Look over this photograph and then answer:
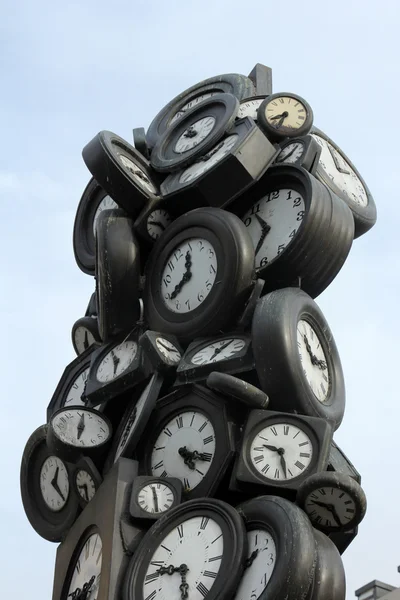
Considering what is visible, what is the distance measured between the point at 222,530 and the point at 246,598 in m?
1.00

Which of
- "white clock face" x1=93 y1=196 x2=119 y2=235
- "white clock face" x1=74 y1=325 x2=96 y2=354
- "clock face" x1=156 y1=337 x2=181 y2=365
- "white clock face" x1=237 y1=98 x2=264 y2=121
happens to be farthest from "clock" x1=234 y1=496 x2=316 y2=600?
"white clock face" x1=237 y1=98 x2=264 y2=121

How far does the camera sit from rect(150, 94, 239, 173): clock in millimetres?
21016

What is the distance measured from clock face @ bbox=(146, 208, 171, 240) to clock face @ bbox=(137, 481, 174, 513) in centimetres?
450

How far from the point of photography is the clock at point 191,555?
15914mm

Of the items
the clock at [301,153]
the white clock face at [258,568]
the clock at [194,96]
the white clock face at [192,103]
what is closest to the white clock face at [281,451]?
the white clock face at [258,568]

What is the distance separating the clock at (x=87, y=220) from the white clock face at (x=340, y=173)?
3871 mm

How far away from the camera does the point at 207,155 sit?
20859mm

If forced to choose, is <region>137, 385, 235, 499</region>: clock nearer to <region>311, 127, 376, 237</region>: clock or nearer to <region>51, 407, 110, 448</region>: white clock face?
<region>51, 407, 110, 448</region>: white clock face

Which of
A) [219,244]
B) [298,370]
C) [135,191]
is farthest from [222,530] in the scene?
[135,191]

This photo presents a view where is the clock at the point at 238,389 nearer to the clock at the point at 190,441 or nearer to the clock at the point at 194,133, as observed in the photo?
the clock at the point at 190,441

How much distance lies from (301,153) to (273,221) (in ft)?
4.23

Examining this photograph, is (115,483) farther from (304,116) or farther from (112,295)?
(304,116)

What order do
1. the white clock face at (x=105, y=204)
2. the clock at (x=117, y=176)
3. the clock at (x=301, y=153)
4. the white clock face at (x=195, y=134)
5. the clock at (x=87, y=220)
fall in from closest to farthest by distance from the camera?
the clock at (x=301, y=153) → the clock at (x=117, y=176) → the white clock face at (x=195, y=134) → the white clock face at (x=105, y=204) → the clock at (x=87, y=220)

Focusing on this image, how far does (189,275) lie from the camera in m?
19.5
